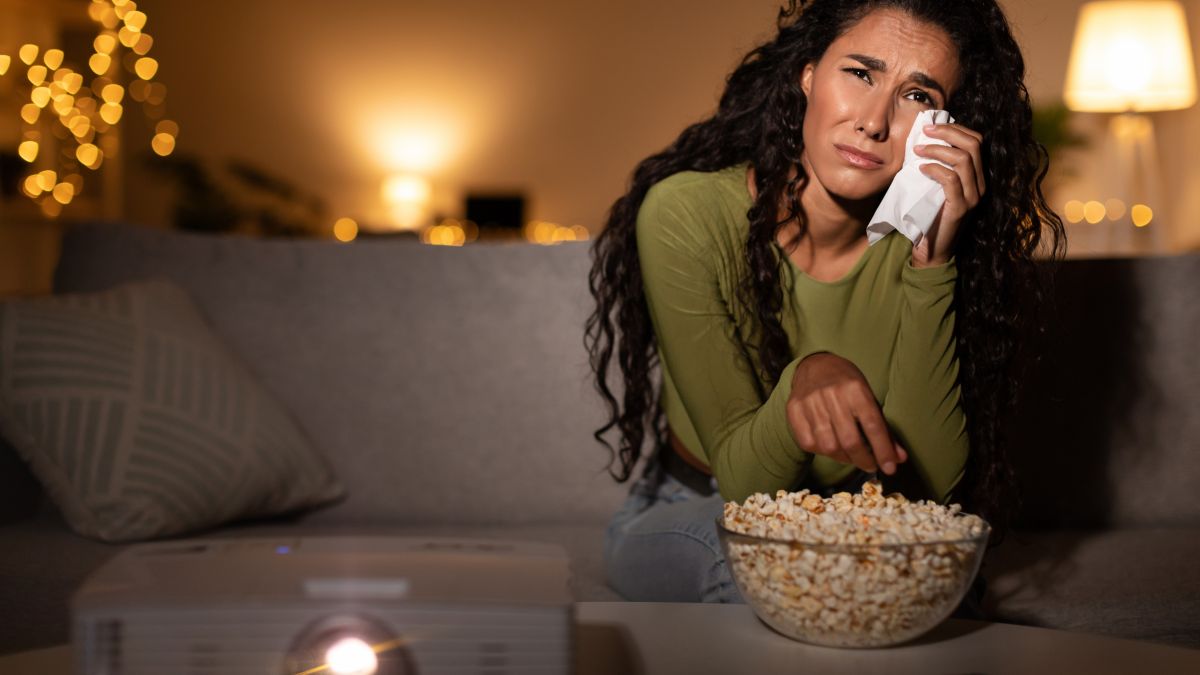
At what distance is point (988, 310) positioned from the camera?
1.22 metres

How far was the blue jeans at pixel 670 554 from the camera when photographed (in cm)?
114

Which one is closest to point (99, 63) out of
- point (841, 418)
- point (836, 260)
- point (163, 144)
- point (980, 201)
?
point (163, 144)

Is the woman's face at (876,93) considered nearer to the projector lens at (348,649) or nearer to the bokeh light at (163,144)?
the projector lens at (348,649)

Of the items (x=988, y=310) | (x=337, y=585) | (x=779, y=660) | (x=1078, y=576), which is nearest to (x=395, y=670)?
(x=337, y=585)

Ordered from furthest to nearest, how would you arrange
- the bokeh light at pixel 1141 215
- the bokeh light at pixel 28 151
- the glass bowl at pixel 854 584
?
the bokeh light at pixel 28 151 < the bokeh light at pixel 1141 215 < the glass bowl at pixel 854 584

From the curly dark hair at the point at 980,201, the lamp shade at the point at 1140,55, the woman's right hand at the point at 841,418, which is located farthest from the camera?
the lamp shade at the point at 1140,55

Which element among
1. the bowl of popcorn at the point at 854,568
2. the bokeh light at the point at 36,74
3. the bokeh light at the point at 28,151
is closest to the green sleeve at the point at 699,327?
the bowl of popcorn at the point at 854,568

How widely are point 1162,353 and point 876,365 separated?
24.2 inches

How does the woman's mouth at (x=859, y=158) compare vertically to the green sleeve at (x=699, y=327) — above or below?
above

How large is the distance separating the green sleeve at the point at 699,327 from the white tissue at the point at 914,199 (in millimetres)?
181

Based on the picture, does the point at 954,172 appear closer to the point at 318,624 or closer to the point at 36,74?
the point at 318,624

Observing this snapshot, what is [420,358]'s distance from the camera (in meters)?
1.68

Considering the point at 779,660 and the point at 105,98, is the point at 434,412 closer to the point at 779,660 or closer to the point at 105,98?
the point at 779,660

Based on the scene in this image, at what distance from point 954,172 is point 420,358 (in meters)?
0.87
